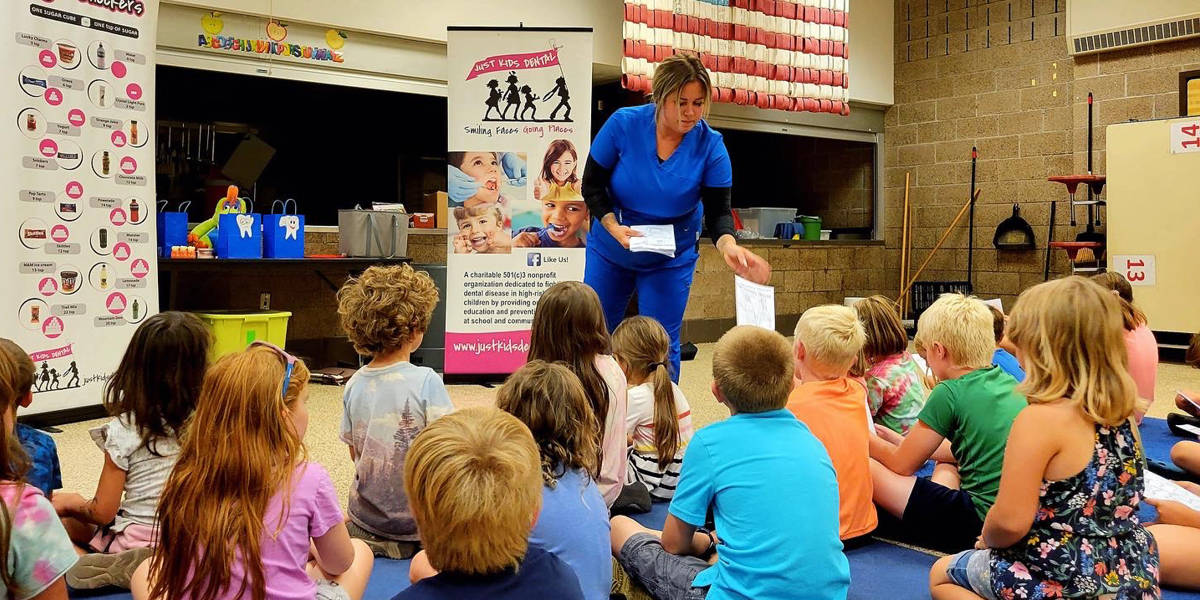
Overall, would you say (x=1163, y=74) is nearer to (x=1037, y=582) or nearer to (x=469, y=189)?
(x=469, y=189)

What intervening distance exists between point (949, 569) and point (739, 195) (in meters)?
7.37

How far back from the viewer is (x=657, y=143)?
3.30 m

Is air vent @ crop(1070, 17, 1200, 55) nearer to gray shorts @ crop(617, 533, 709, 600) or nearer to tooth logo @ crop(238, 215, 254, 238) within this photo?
tooth logo @ crop(238, 215, 254, 238)

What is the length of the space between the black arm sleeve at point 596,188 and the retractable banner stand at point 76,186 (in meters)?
2.41

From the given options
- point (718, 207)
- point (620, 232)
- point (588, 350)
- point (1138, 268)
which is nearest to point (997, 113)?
point (1138, 268)

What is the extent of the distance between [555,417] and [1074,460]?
3.07 feet

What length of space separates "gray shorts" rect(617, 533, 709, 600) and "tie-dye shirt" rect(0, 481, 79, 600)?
1171 mm

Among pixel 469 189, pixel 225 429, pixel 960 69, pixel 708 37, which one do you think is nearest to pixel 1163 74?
pixel 960 69

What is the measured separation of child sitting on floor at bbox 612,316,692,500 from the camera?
9.25 feet

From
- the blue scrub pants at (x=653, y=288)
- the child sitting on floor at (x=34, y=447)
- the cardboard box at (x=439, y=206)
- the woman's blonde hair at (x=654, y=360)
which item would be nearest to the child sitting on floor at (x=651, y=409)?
the woman's blonde hair at (x=654, y=360)

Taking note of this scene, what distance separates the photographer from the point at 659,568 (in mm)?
2146

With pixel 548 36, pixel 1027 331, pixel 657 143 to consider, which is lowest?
pixel 1027 331

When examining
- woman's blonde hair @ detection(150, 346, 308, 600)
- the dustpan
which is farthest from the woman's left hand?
the dustpan

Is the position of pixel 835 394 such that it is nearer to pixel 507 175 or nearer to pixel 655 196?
pixel 655 196
